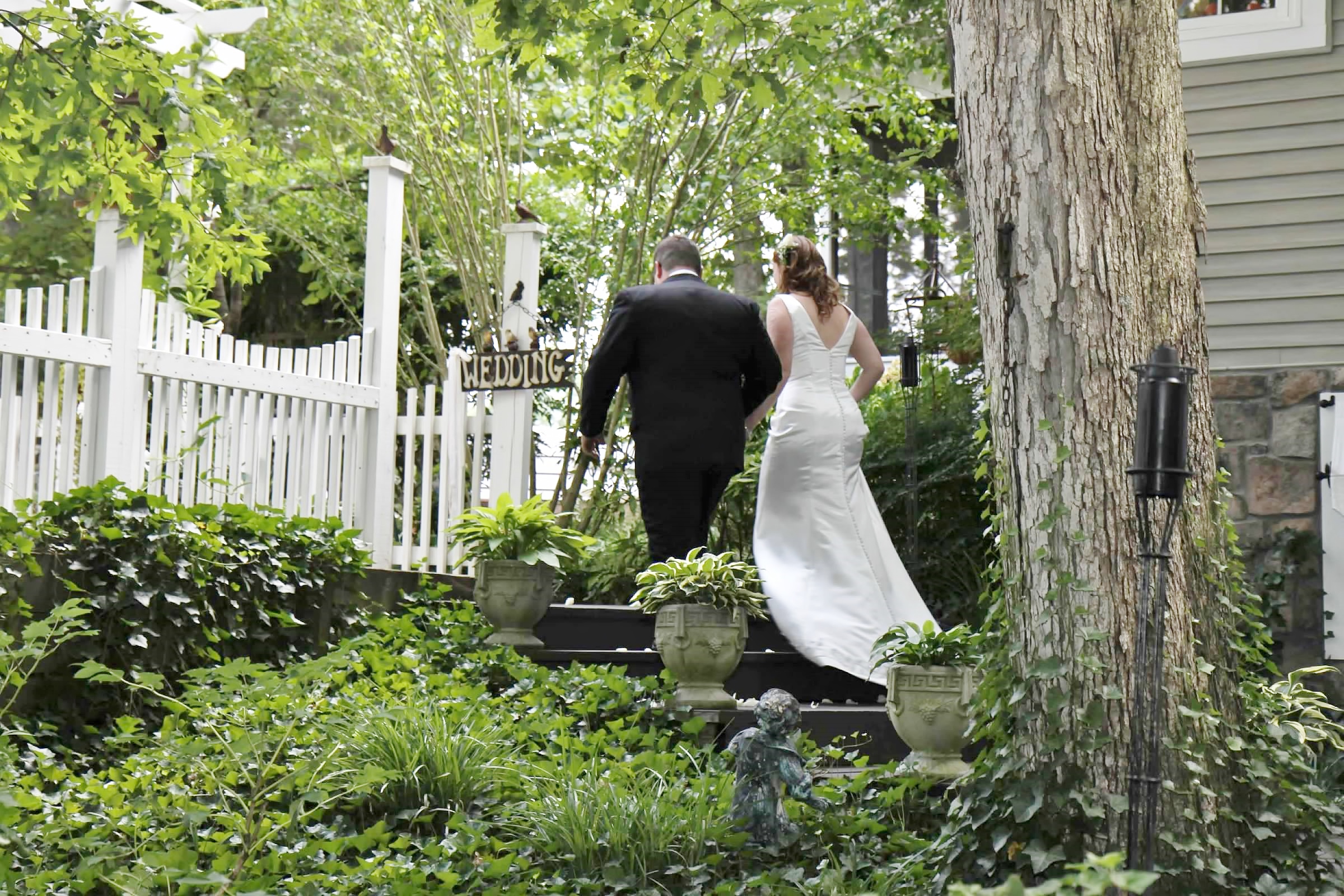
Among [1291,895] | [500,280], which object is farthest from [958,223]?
[1291,895]

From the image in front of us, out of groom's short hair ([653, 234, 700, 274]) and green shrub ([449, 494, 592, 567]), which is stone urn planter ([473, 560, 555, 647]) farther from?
groom's short hair ([653, 234, 700, 274])

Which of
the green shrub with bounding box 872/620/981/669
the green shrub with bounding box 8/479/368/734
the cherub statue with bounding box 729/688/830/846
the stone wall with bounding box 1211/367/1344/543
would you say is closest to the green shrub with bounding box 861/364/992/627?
Result: the stone wall with bounding box 1211/367/1344/543

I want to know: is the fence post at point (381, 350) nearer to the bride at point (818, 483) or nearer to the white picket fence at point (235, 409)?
the white picket fence at point (235, 409)

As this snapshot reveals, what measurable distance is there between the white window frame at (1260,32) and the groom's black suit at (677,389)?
3.59 m

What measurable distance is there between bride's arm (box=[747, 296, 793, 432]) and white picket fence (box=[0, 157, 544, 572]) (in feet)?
5.53

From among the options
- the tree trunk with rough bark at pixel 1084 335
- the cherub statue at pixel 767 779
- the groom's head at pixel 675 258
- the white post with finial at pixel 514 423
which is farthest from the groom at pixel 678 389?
the tree trunk with rough bark at pixel 1084 335

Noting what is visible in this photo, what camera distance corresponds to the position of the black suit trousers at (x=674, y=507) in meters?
6.12

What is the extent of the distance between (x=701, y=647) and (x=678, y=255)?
1.87 metres

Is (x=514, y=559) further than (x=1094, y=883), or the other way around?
(x=514, y=559)

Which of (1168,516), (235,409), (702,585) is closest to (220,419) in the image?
(235,409)

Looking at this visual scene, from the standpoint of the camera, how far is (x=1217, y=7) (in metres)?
8.09

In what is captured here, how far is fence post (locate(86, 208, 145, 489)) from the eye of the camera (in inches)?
242

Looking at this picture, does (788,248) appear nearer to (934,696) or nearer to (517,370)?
(517,370)

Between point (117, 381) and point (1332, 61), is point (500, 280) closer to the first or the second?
point (117, 381)
